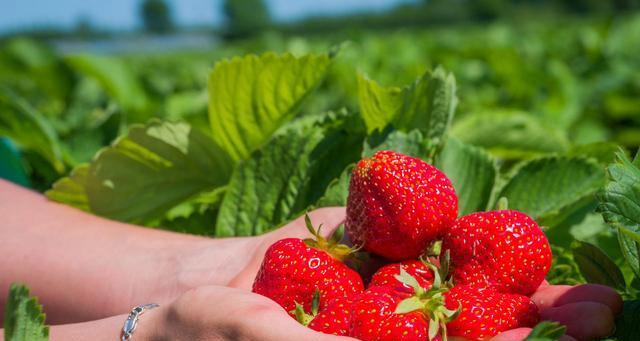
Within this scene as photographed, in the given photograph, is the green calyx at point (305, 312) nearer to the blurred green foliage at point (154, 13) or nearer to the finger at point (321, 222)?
the finger at point (321, 222)

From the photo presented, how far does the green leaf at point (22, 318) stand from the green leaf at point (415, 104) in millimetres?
716

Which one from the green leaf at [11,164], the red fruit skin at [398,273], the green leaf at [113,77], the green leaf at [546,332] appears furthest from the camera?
the green leaf at [113,77]

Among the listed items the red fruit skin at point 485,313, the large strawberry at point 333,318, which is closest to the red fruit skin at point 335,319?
the large strawberry at point 333,318

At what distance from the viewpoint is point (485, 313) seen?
0.99 metres

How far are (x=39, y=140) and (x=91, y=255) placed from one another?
0.47 meters

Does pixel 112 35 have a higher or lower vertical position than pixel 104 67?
lower

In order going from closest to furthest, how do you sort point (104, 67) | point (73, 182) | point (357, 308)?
point (357, 308) → point (73, 182) → point (104, 67)

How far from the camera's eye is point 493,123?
1.89 meters

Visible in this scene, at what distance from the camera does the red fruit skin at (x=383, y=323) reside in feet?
3.14

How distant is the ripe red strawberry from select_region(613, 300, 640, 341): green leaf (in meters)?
0.29

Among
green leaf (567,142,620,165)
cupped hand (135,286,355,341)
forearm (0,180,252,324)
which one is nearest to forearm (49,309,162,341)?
cupped hand (135,286,355,341)

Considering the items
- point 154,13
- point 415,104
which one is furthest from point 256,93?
point 154,13

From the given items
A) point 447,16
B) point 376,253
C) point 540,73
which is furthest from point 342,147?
point 447,16

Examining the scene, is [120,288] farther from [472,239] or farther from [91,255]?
[472,239]
